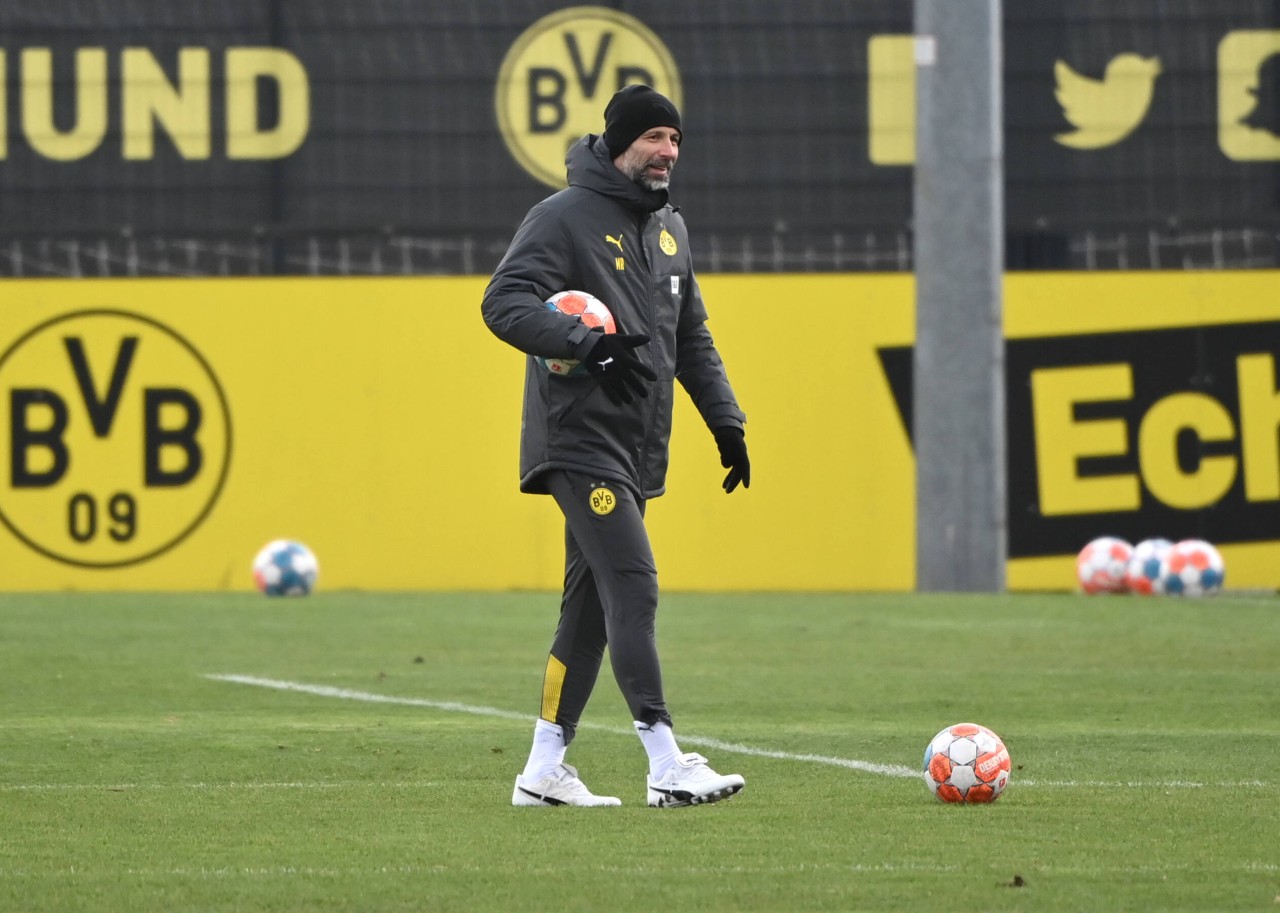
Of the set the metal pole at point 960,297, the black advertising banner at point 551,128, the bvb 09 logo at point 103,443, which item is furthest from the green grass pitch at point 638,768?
the black advertising banner at point 551,128

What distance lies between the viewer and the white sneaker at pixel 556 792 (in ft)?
22.2

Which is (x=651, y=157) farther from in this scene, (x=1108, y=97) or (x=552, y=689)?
(x=1108, y=97)

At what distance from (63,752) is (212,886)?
300cm

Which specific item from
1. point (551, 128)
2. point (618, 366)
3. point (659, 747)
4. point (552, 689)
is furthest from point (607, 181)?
point (551, 128)

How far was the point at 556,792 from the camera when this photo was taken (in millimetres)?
6770

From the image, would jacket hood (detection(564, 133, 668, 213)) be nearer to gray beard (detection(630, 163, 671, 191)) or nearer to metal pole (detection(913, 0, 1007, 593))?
gray beard (detection(630, 163, 671, 191))

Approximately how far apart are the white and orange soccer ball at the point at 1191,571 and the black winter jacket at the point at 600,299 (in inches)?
405

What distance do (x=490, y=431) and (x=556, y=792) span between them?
37.8 feet

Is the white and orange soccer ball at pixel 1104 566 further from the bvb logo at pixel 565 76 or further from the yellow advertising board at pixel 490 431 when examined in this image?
the bvb logo at pixel 565 76

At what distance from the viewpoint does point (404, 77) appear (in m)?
18.3

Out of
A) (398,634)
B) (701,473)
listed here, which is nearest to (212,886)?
(398,634)

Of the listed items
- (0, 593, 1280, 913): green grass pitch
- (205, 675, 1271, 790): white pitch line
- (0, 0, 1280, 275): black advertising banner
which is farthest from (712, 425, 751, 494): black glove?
(0, 0, 1280, 275): black advertising banner

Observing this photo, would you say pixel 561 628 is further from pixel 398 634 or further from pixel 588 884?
pixel 398 634

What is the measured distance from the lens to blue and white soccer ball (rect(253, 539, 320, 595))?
1727cm
